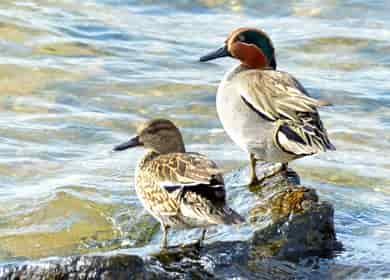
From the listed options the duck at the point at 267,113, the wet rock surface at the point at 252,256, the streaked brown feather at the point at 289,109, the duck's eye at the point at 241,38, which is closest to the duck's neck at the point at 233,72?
the duck at the point at 267,113

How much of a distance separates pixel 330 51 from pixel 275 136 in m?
7.12

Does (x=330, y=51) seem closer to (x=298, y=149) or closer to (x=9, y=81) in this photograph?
(x=9, y=81)

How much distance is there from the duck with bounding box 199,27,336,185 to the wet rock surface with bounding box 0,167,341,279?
1.09 feet

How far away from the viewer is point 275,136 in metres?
7.22

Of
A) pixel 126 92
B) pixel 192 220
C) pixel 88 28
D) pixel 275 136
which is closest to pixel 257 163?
pixel 275 136

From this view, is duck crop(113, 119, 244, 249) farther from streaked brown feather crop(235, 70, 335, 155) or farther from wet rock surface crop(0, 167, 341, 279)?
streaked brown feather crop(235, 70, 335, 155)

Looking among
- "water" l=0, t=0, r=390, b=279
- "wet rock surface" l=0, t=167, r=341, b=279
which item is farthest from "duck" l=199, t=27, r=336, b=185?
"water" l=0, t=0, r=390, b=279

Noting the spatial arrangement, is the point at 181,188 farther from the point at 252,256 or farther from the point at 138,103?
the point at 138,103

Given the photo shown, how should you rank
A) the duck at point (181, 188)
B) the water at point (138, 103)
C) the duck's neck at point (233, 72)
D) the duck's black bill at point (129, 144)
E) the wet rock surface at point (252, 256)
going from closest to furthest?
the wet rock surface at point (252, 256) → the duck at point (181, 188) → the duck's black bill at point (129, 144) → the duck's neck at point (233, 72) → the water at point (138, 103)

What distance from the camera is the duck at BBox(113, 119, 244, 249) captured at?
583cm

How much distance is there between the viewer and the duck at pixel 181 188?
5.83 m

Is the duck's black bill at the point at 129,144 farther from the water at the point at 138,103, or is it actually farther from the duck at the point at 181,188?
the water at the point at 138,103

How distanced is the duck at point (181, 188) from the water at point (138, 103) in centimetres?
79

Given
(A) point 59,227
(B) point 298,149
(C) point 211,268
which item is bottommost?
(A) point 59,227
